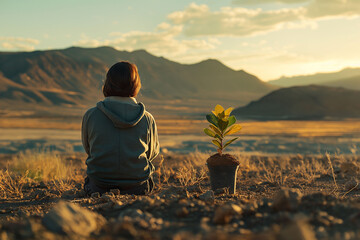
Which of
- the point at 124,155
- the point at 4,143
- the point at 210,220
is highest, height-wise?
the point at 124,155

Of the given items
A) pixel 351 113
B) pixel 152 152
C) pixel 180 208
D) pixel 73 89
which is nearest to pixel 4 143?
pixel 152 152

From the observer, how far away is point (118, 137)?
10.7 feet

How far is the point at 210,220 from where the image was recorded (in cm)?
217

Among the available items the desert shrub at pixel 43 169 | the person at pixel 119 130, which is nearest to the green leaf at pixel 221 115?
the person at pixel 119 130

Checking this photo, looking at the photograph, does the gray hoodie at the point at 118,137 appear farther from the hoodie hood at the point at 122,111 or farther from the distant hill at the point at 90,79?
the distant hill at the point at 90,79

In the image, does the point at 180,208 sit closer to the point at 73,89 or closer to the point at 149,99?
the point at 149,99

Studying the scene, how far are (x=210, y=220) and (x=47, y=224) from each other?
86cm

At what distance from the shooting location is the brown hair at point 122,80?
322 cm

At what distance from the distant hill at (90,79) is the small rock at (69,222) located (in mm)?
29752

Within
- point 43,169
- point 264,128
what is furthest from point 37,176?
point 264,128

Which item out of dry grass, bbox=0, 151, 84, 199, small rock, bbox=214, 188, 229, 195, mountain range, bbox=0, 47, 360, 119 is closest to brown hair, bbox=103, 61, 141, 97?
mountain range, bbox=0, 47, 360, 119

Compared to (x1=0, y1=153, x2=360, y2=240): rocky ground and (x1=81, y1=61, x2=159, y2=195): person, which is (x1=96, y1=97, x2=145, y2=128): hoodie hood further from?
(x1=0, y1=153, x2=360, y2=240): rocky ground

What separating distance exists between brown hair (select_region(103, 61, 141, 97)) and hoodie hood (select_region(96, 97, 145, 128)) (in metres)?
0.06

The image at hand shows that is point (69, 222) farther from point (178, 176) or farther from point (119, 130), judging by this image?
point (178, 176)
